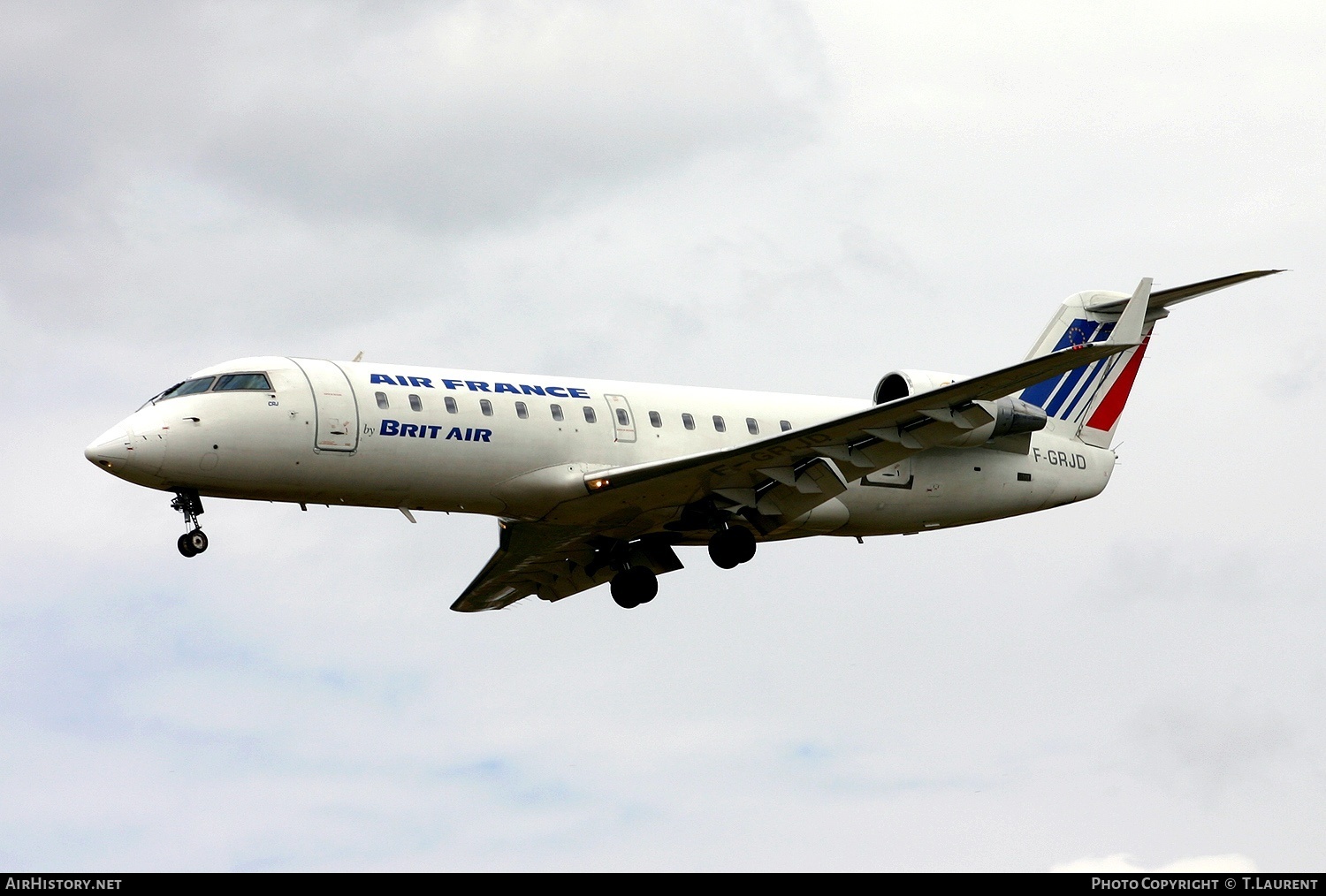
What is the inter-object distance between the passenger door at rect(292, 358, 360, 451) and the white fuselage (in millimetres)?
20

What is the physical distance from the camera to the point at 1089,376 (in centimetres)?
3800

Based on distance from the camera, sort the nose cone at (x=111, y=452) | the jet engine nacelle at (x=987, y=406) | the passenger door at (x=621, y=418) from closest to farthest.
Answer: the nose cone at (x=111, y=452)
the passenger door at (x=621, y=418)
the jet engine nacelle at (x=987, y=406)

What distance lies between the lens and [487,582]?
3731 centimetres

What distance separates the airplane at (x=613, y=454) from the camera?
29.4m

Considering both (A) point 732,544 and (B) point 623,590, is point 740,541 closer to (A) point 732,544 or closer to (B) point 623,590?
(A) point 732,544

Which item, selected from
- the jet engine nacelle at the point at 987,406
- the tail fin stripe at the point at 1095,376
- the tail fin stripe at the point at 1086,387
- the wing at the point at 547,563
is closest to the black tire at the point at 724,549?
the wing at the point at 547,563

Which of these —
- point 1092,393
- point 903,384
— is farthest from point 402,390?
point 1092,393

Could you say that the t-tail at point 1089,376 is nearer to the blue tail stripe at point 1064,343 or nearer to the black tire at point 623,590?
the blue tail stripe at point 1064,343

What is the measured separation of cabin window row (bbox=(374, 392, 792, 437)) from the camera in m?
30.2

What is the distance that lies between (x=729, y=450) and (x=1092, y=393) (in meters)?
10.8

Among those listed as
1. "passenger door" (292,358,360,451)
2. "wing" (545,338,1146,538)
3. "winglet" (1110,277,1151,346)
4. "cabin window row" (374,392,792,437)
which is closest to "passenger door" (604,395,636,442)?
"cabin window row" (374,392,792,437)

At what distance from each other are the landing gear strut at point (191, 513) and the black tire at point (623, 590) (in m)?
8.73

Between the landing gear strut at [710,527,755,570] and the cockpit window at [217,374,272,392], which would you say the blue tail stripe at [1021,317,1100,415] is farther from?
the cockpit window at [217,374,272,392]
